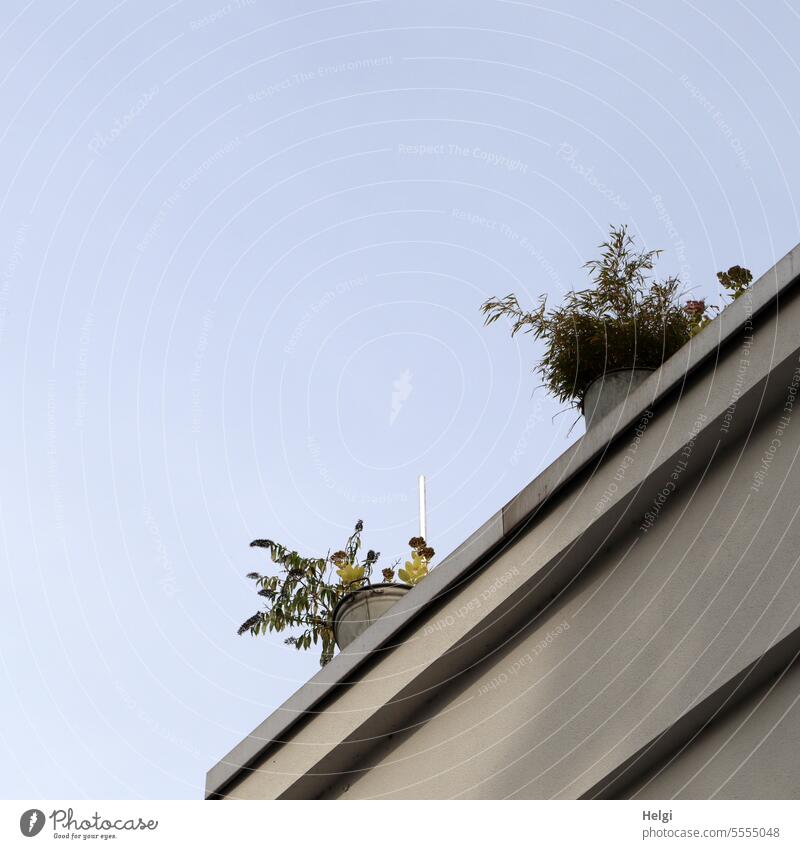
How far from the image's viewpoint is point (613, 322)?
15.6 ft

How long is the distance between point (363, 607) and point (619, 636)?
154cm

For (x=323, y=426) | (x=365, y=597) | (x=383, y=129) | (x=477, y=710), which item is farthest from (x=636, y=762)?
(x=383, y=129)

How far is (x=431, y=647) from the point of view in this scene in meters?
4.48

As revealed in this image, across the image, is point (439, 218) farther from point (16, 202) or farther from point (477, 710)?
point (477, 710)

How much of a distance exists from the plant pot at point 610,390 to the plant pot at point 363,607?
3.87 feet

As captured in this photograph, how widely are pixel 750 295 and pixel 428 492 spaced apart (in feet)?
8.09

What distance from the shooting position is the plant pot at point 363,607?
5.20 m

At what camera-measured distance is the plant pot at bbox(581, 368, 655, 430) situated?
460 centimetres
